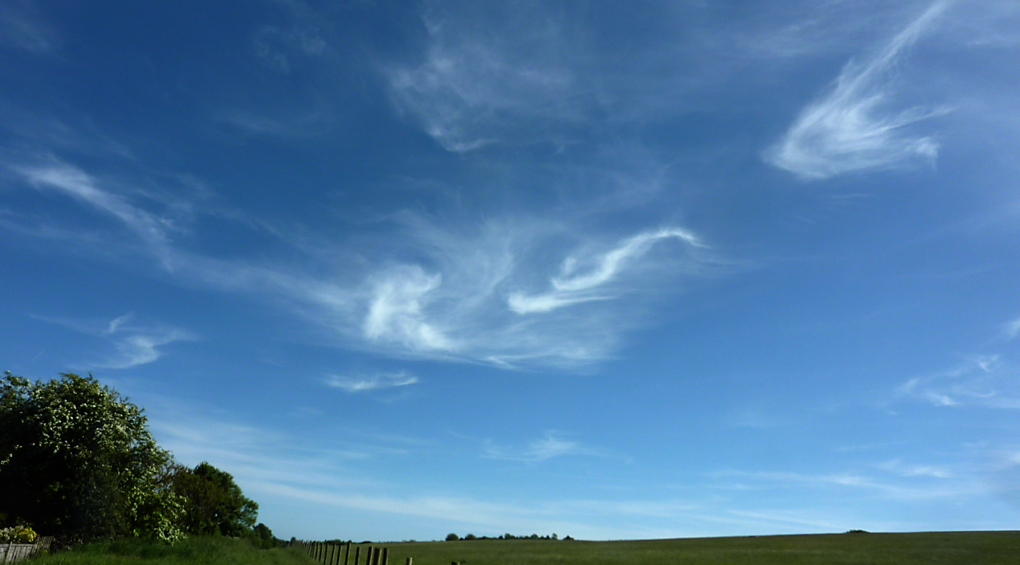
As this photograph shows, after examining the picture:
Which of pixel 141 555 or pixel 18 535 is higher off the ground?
pixel 18 535

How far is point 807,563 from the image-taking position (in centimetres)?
4478

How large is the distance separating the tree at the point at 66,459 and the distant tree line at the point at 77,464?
5cm

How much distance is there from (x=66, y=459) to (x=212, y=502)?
213 feet

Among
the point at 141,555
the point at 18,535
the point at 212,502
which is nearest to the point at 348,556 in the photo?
the point at 141,555

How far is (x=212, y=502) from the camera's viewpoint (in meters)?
94.8

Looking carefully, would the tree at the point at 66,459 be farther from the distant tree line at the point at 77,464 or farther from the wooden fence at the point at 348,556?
the wooden fence at the point at 348,556

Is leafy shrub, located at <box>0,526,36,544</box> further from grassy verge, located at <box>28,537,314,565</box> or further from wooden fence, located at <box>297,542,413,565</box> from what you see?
wooden fence, located at <box>297,542,413,565</box>

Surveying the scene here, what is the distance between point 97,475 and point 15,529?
5.59m

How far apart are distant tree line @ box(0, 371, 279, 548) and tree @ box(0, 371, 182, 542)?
50 millimetres

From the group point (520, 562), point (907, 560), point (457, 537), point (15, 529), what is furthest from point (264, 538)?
point (907, 560)

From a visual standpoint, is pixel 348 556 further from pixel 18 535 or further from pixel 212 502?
pixel 212 502

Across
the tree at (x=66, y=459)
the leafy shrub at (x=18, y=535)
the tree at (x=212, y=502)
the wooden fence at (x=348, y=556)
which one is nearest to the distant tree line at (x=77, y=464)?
the tree at (x=66, y=459)

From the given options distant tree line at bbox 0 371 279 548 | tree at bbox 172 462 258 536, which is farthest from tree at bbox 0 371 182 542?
tree at bbox 172 462 258 536

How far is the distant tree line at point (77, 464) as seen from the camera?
118 feet
